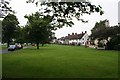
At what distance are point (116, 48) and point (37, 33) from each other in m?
23.0

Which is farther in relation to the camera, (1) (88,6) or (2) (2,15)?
(2) (2,15)

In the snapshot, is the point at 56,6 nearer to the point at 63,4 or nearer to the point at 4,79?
the point at 63,4

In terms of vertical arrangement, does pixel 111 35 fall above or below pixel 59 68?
above

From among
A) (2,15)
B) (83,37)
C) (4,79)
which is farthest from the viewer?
(83,37)

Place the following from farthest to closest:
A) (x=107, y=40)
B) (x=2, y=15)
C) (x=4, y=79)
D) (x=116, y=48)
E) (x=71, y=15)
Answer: (x=107, y=40), (x=116, y=48), (x=2, y=15), (x=71, y=15), (x=4, y=79)

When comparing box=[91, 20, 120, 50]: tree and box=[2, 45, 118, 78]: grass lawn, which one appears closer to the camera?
box=[2, 45, 118, 78]: grass lawn

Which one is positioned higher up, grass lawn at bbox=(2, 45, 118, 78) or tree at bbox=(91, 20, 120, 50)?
tree at bbox=(91, 20, 120, 50)

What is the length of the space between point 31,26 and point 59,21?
6465 cm

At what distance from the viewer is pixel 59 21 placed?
663 inches

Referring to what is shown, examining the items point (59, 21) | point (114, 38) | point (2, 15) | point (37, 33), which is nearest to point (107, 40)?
point (114, 38)

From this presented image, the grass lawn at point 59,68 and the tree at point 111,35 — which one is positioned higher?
the tree at point 111,35

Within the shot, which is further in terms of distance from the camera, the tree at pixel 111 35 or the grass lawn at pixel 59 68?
the tree at pixel 111 35

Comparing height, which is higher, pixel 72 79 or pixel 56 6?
pixel 56 6

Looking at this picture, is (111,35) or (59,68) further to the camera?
(111,35)
